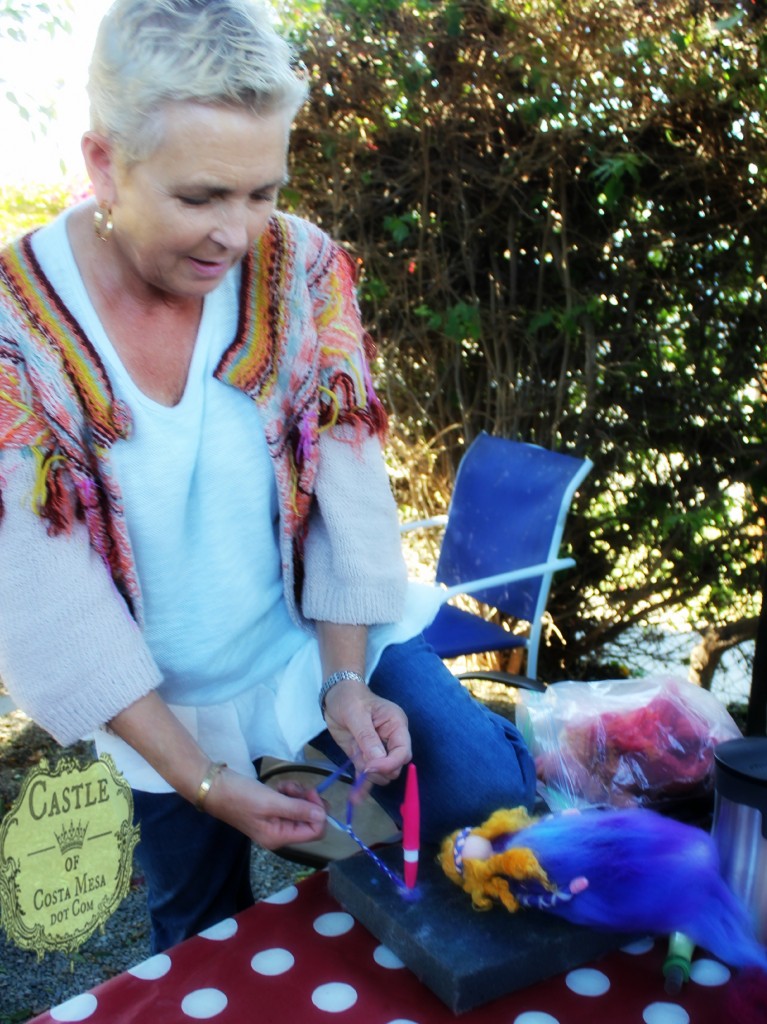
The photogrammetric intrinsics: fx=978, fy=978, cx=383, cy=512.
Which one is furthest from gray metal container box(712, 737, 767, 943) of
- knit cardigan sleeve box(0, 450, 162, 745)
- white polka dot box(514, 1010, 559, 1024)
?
knit cardigan sleeve box(0, 450, 162, 745)

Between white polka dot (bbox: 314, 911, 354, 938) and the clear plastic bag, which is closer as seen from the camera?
white polka dot (bbox: 314, 911, 354, 938)

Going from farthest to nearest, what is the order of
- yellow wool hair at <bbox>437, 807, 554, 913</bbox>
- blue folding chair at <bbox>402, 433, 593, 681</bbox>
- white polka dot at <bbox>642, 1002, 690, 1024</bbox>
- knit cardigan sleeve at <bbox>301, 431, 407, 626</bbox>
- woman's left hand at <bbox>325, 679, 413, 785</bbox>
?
blue folding chair at <bbox>402, 433, 593, 681</bbox>
knit cardigan sleeve at <bbox>301, 431, 407, 626</bbox>
woman's left hand at <bbox>325, 679, 413, 785</bbox>
yellow wool hair at <bbox>437, 807, 554, 913</bbox>
white polka dot at <bbox>642, 1002, 690, 1024</bbox>

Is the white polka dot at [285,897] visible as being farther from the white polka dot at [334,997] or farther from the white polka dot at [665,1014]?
the white polka dot at [665,1014]

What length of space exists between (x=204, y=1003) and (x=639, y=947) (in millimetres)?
476

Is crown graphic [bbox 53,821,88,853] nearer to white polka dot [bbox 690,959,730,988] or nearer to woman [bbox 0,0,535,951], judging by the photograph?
woman [bbox 0,0,535,951]

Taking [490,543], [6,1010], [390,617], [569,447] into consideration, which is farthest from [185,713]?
[569,447]

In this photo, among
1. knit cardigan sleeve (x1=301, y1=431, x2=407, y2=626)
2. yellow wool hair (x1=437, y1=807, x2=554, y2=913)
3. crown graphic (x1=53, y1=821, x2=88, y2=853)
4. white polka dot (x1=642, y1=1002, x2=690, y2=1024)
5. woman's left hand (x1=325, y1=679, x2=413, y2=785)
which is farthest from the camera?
knit cardigan sleeve (x1=301, y1=431, x2=407, y2=626)

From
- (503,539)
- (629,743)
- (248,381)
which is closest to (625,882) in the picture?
(629,743)

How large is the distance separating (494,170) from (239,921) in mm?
2967

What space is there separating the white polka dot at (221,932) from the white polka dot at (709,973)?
503 millimetres

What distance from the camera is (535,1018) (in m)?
0.98

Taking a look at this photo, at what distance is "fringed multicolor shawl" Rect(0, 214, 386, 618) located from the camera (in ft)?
4.04

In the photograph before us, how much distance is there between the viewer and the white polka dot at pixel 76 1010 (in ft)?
3.18

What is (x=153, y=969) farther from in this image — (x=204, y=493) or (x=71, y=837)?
(x=204, y=493)
